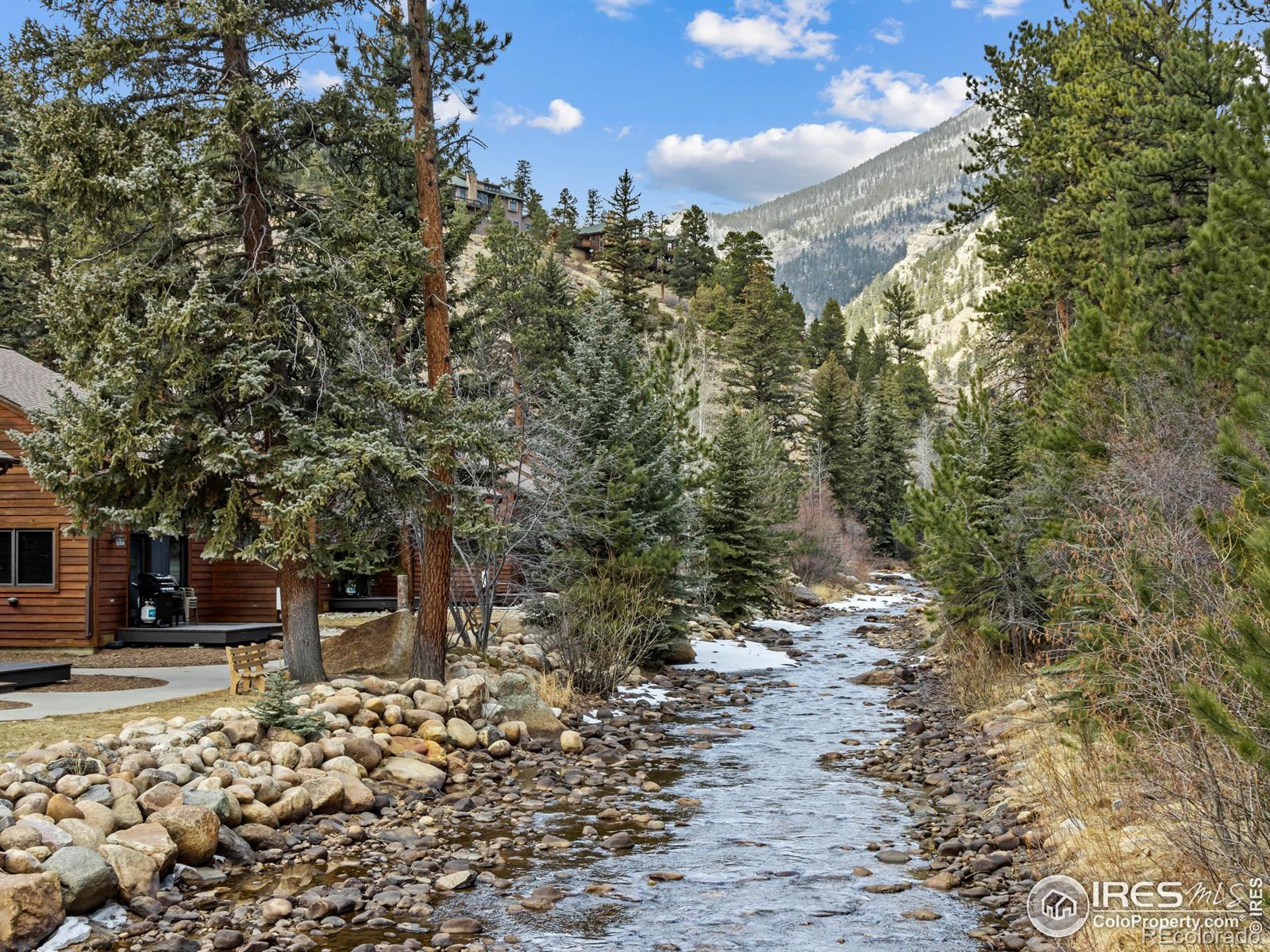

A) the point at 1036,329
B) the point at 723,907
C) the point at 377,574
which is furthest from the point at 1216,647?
→ the point at 377,574

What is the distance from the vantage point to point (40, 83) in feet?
40.2

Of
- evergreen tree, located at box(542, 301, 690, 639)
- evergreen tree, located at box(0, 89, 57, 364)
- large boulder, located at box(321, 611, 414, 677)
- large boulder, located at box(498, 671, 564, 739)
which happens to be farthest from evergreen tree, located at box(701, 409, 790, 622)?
evergreen tree, located at box(0, 89, 57, 364)

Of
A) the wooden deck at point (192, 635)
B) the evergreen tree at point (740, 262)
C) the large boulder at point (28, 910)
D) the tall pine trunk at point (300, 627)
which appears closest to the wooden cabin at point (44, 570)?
the wooden deck at point (192, 635)

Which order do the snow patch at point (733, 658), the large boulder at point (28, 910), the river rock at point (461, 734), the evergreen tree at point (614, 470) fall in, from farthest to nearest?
the snow patch at point (733, 658) < the evergreen tree at point (614, 470) < the river rock at point (461, 734) < the large boulder at point (28, 910)

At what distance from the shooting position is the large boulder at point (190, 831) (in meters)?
8.65

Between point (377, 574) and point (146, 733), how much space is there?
55.0 ft

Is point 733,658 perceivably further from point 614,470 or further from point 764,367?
point 764,367

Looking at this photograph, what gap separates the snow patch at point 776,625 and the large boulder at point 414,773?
17.5 meters

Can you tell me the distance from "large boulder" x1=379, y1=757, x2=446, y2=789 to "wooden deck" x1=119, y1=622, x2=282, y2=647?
31.6 feet

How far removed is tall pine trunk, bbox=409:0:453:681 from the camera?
13945 mm

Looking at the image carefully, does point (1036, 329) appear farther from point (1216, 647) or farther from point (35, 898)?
point (35, 898)

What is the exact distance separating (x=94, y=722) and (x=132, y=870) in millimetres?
4547

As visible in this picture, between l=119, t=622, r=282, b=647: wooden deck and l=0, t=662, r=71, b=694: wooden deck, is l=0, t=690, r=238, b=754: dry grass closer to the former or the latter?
l=0, t=662, r=71, b=694: wooden deck

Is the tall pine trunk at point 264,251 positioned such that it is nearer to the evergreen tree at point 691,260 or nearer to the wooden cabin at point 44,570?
the wooden cabin at point 44,570
